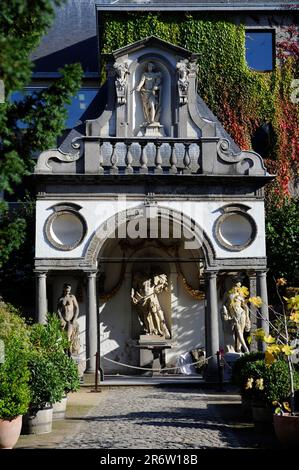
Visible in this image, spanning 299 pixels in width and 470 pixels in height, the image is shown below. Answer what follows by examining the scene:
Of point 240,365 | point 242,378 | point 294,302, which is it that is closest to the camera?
point 294,302

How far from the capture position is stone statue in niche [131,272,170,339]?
21.2 meters

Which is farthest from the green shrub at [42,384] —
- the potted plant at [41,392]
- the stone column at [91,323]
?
the stone column at [91,323]

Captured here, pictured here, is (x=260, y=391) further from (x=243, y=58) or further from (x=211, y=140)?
(x=243, y=58)

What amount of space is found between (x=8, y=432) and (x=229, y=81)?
1813 centimetres

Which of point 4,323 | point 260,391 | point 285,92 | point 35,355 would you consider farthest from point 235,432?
point 285,92

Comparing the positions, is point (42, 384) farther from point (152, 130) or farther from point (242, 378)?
point (152, 130)

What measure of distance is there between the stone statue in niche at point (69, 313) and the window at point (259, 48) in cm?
1169

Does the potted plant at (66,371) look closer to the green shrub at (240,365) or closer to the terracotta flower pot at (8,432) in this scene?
the terracotta flower pot at (8,432)

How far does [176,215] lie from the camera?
1856 centimetres

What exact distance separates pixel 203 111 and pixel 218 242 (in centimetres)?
479

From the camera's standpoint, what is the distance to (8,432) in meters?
9.13

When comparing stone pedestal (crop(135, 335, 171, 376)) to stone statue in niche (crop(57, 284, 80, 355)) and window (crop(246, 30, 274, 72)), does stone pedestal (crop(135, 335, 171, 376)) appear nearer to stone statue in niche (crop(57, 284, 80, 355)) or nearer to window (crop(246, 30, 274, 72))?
stone statue in niche (crop(57, 284, 80, 355))

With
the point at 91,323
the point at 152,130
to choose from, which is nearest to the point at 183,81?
the point at 152,130

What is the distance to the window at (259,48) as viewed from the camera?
25188mm
